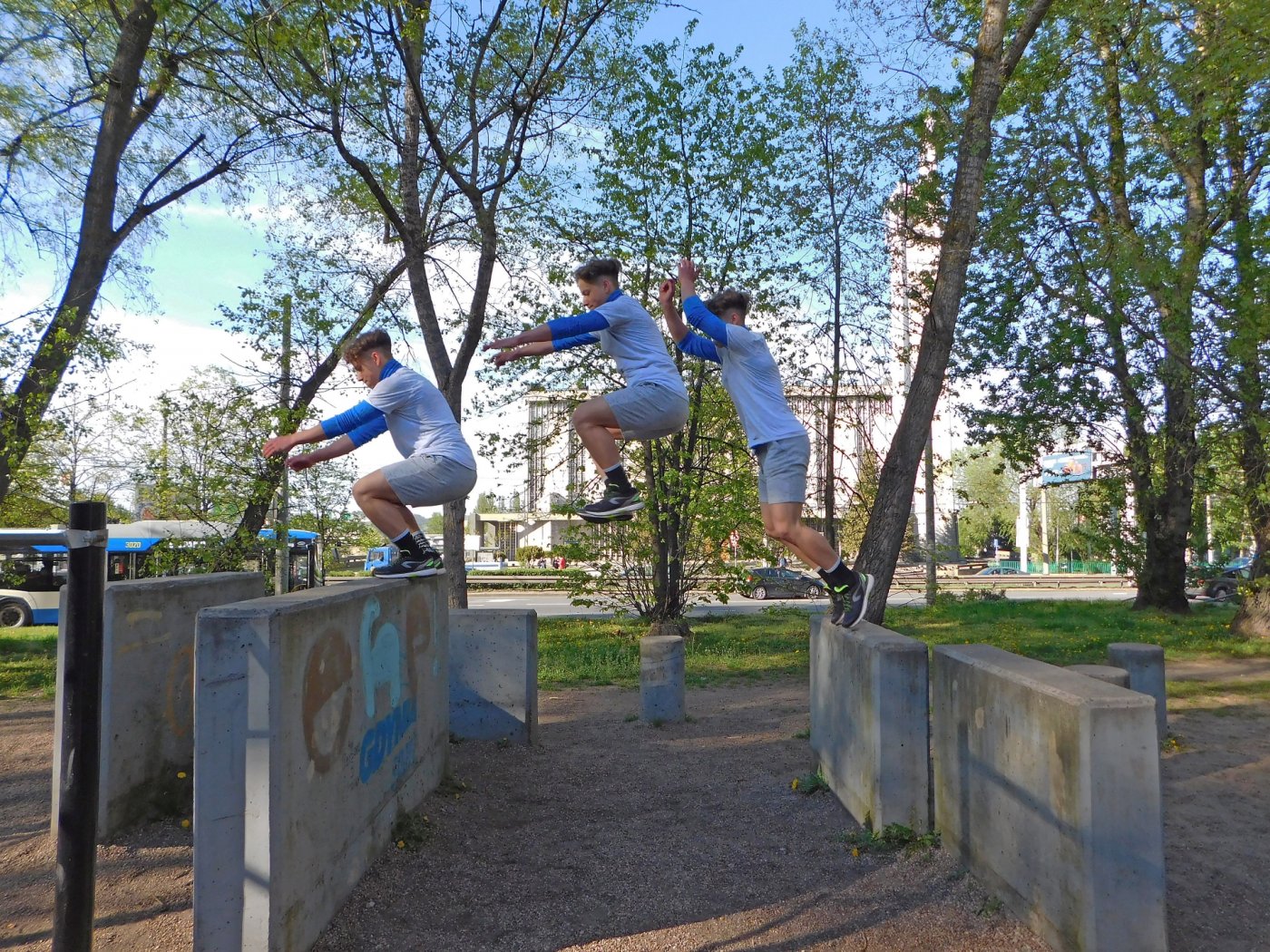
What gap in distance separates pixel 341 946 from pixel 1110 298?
45.5 feet

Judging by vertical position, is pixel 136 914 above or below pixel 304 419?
below

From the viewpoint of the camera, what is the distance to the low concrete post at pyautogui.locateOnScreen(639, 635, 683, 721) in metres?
8.88

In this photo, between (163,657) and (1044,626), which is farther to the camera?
(1044,626)

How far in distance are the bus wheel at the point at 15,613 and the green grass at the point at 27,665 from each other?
420 cm

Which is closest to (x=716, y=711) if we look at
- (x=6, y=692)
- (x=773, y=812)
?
(x=773, y=812)

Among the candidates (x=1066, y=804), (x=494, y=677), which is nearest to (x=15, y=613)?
(x=494, y=677)

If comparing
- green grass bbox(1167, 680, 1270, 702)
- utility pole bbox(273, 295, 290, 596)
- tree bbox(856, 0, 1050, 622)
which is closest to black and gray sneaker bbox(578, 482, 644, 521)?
tree bbox(856, 0, 1050, 622)

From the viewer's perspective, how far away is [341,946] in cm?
397

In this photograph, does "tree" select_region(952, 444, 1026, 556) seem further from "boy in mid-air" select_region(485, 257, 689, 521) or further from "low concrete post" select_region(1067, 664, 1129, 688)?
"boy in mid-air" select_region(485, 257, 689, 521)

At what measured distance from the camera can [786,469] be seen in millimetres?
5172

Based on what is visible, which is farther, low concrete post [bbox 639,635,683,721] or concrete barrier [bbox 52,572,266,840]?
low concrete post [bbox 639,635,683,721]

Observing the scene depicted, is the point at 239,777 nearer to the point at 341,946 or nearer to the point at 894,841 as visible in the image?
the point at 341,946

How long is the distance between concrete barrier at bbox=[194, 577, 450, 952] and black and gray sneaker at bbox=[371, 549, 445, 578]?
0.91 metres

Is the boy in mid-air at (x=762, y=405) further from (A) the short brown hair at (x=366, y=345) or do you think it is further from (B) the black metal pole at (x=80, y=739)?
(B) the black metal pole at (x=80, y=739)
